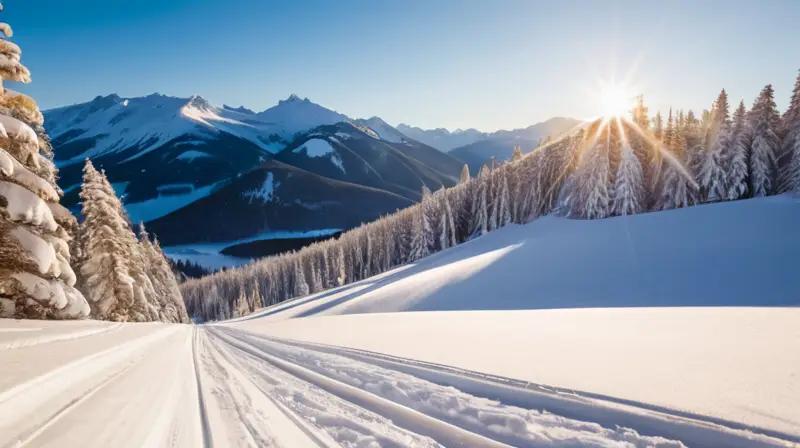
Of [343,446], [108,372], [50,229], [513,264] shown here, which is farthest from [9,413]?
[513,264]

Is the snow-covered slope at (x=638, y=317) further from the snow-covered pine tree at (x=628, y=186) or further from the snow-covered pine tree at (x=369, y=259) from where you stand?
the snow-covered pine tree at (x=369, y=259)

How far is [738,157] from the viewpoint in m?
34.0

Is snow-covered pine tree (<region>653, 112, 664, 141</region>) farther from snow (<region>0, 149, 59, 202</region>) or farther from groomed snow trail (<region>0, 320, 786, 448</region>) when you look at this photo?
snow (<region>0, 149, 59, 202</region>)

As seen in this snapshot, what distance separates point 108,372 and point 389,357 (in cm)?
475

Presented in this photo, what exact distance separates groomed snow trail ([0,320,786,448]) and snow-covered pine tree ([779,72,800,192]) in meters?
38.1

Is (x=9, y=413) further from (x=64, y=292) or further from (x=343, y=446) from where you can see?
(x=64, y=292)

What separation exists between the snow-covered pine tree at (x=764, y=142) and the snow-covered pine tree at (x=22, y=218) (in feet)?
161

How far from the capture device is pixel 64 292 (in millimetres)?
10898

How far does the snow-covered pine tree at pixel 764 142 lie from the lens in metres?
33.3

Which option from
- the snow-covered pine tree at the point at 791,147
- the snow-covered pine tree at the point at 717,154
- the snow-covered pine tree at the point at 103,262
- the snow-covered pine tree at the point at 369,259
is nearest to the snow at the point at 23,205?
the snow-covered pine tree at the point at 103,262

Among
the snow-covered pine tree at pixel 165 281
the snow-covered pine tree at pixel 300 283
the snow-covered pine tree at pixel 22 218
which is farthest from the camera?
the snow-covered pine tree at pixel 300 283

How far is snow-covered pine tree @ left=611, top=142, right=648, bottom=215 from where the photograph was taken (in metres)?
39.4

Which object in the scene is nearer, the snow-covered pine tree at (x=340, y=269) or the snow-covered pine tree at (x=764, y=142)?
the snow-covered pine tree at (x=764, y=142)

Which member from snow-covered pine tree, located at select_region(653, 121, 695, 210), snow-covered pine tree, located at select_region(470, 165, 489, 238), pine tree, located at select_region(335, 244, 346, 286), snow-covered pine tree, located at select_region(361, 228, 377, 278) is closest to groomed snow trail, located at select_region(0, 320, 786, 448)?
snow-covered pine tree, located at select_region(653, 121, 695, 210)
